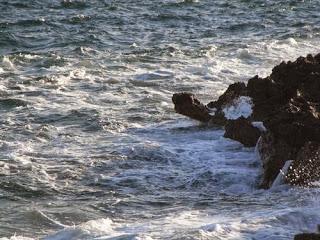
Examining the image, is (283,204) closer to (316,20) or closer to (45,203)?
(45,203)

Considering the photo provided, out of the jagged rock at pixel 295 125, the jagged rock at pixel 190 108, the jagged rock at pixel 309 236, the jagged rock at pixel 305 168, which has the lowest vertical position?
the jagged rock at pixel 190 108

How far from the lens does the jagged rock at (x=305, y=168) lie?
8648 millimetres

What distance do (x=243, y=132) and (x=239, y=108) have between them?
0.66 m

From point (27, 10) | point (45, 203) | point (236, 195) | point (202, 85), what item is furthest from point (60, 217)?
point (27, 10)

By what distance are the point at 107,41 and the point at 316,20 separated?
26.3ft

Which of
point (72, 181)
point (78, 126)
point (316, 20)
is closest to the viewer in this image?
point (72, 181)

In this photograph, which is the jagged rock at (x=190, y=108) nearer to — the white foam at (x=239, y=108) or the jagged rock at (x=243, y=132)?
the white foam at (x=239, y=108)

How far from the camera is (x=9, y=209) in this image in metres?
8.31

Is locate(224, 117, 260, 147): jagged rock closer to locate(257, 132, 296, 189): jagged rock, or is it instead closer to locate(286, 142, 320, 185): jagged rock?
locate(257, 132, 296, 189): jagged rock

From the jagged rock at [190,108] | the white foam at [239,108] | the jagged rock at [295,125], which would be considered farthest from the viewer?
the jagged rock at [190,108]

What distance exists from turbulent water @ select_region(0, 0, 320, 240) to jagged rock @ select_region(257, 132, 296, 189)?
0.66 ft

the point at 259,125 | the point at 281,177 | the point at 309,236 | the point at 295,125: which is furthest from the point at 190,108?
the point at 309,236

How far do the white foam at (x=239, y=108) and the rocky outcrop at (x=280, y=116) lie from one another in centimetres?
5

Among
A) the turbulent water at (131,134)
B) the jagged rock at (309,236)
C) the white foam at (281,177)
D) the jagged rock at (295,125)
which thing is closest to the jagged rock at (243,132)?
the turbulent water at (131,134)
